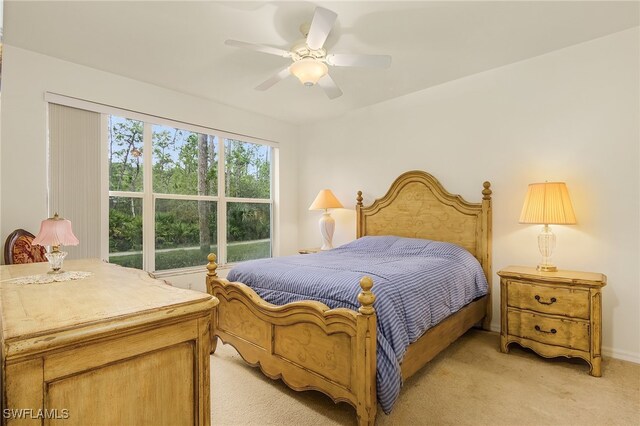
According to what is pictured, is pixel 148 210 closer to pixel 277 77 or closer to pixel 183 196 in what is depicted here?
pixel 183 196

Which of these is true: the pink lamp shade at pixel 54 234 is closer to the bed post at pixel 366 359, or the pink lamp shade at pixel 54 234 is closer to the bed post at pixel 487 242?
the bed post at pixel 366 359

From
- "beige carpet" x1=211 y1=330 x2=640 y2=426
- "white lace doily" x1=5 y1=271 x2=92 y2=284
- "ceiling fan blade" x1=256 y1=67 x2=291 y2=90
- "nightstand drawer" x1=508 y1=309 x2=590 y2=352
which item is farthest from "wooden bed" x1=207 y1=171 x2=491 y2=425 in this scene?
"ceiling fan blade" x1=256 y1=67 x2=291 y2=90

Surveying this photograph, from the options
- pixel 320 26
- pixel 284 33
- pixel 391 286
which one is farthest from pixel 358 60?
pixel 391 286

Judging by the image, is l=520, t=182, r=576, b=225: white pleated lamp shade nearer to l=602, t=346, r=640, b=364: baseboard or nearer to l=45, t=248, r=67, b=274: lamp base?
l=602, t=346, r=640, b=364: baseboard

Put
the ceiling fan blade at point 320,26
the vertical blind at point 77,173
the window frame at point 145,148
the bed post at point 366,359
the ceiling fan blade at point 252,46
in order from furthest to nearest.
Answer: the window frame at point 145,148 → the vertical blind at point 77,173 → the ceiling fan blade at point 252,46 → the ceiling fan blade at point 320,26 → the bed post at point 366,359

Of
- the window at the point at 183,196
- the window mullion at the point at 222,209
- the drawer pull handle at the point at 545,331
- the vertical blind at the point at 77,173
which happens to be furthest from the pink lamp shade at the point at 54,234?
the drawer pull handle at the point at 545,331

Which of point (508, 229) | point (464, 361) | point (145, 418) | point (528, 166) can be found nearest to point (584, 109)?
point (528, 166)

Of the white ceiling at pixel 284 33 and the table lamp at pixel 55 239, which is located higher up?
the white ceiling at pixel 284 33

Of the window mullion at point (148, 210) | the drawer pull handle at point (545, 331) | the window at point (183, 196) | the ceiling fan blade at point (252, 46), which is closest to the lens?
the ceiling fan blade at point (252, 46)

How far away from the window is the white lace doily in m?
2.18

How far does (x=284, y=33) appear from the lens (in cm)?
251

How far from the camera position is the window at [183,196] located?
3432mm

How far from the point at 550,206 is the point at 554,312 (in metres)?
0.80

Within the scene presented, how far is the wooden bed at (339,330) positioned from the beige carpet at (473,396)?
0.50ft
